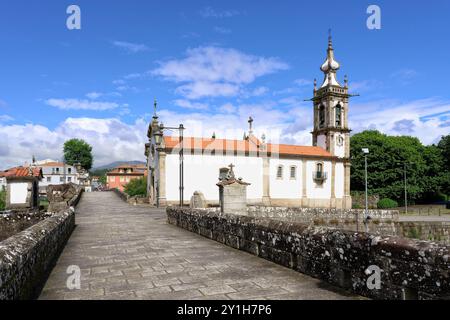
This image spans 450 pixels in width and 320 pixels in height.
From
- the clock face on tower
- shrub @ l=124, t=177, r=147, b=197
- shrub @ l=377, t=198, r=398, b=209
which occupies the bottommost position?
Answer: shrub @ l=377, t=198, r=398, b=209

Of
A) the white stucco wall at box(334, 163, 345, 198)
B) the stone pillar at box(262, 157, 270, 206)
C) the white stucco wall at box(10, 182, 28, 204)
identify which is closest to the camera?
the white stucco wall at box(10, 182, 28, 204)

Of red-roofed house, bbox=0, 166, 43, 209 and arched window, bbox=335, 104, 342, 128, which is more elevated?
arched window, bbox=335, 104, 342, 128

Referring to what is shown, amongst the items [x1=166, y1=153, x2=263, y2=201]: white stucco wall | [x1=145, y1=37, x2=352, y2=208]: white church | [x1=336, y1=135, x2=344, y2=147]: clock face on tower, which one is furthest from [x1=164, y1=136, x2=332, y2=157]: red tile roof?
[x1=336, y1=135, x2=344, y2=147]: clock face on tower

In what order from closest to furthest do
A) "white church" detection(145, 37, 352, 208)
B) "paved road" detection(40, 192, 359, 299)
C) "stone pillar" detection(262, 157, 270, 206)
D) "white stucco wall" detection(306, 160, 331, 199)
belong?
"paved road" detection(40, 192, 359, 299)
"white church" detection(145, 37, 352, 208)
"stone pillar" detection(262, 157, 270, 206)
"white stucco wall" detection(306, 160, 331, 199)

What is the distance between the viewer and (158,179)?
112ft

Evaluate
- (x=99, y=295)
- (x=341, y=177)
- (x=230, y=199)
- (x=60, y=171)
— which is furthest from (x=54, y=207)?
(x=60, y=171)

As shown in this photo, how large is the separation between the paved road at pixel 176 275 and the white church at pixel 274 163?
24.3 metres

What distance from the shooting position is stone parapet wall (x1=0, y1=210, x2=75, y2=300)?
3547 mm

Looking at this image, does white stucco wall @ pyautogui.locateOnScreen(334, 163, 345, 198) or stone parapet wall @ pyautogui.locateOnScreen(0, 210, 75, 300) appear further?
white stucco wall @ pyautogui.locateOnScreen(334, 163, 345, 198)

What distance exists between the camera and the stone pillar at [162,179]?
109ft

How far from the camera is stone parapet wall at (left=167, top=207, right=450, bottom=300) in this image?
350 centimetres

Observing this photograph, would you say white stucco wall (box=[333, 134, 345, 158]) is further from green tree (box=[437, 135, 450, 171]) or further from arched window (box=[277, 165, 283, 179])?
green tree (box=[437, 135, 450, 171])

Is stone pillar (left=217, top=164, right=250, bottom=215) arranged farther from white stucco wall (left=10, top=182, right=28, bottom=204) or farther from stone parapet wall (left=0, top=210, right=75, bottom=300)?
stone parapet wall (left=0, top=210, right=75, bottom=300)

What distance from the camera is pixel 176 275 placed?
5.70 m
